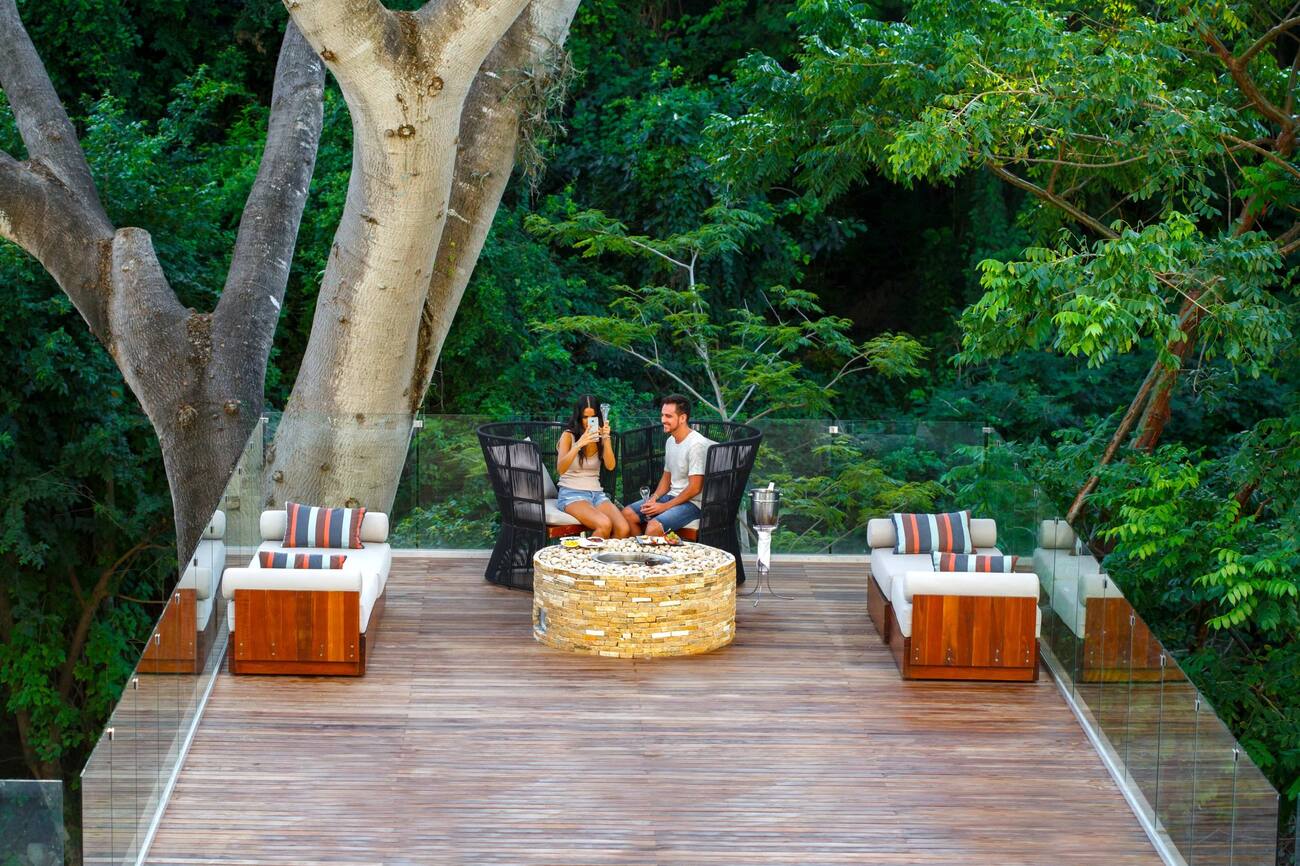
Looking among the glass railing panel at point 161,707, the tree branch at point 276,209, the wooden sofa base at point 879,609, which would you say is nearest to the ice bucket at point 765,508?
the wooden sofa base at point 879,609

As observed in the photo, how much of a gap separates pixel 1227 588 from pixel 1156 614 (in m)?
2.29

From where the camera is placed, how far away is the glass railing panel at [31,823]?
200 inches

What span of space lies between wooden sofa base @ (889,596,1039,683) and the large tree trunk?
12.2ft

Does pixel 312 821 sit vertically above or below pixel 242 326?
below

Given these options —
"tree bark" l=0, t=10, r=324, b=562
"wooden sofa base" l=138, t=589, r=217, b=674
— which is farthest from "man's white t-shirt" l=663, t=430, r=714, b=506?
"tree bark" l=0, t=10, r=324, b=562

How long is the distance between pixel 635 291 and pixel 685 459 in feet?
25.1

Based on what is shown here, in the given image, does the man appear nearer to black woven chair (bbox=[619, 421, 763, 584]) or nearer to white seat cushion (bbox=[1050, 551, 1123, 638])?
black woven chair (bbox=[619, 421, 763, 584])

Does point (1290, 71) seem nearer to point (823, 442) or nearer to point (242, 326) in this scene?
point (823, 442)

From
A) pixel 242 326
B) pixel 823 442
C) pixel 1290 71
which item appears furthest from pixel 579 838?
pixel 1290 71

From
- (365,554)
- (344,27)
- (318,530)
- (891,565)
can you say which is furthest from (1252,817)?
(344,27)

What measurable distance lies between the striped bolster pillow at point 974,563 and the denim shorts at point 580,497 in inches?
90.1

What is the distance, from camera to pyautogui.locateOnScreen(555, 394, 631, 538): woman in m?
9.40

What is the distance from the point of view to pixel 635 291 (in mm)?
16953

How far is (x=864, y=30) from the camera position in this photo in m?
12.0
